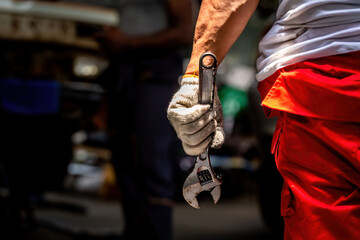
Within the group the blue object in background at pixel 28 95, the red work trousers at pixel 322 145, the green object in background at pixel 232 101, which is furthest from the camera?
the green object in background at pixel 232 101

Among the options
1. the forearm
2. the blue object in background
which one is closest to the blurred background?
the blue object in background

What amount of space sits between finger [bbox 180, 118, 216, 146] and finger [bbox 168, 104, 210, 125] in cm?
Result: 3

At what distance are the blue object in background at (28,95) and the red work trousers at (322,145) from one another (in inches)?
86.5

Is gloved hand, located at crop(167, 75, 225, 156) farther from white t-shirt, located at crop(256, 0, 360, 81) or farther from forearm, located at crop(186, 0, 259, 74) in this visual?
white t-shirt, located at crop(256, 0, 360, 81)

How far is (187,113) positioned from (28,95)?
2.17 meters

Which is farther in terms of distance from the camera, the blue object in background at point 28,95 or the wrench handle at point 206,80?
the blue object in background at point 28,95

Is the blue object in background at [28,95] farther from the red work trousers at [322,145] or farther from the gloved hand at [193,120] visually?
the red work trousers at [322,145]

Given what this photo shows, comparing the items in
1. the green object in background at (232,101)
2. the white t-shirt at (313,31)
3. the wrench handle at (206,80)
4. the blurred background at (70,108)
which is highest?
the white t-shirt at (313,31)

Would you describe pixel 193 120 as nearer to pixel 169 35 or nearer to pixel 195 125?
pixel 195 125

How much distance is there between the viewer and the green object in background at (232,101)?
17.2ft

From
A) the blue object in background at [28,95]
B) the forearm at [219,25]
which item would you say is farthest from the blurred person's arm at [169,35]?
the forearm at [219,25]

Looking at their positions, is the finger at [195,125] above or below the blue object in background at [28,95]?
above

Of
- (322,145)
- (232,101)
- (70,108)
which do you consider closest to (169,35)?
(70,108)

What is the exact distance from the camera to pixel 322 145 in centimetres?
93
